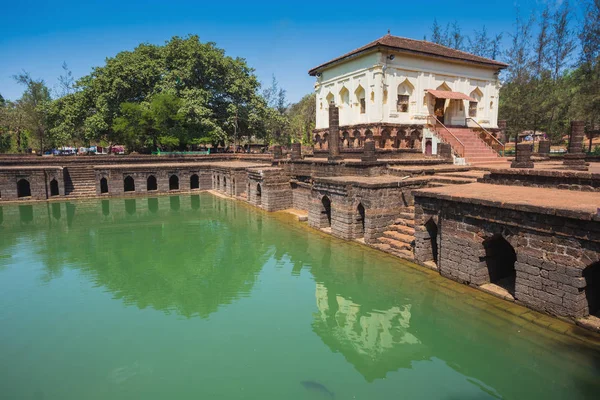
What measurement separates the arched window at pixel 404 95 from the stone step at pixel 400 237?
11.3 m

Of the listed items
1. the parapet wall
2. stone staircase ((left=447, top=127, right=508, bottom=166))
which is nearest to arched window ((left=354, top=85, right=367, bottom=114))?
stone staircase ((left=447, top=127, right=508, bottom=166))

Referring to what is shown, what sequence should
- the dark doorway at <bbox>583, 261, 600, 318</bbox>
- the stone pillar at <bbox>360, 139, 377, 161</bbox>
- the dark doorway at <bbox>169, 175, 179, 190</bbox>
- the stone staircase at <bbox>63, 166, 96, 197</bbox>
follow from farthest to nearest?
the dark doorway at <bbox>169, 175, 179, 190</bbox> < the stone staircase at <bbox>63, 166, 96, 197</bbox> < the stone pillar at <bbox>360, 139, 377, 161</bbox> < the dark doorway at <bbox>583, 261, 600, 318</bbox>

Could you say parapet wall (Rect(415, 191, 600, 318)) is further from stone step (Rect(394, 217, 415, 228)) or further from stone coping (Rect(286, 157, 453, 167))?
stone coping (Rect(286, 157, 453, 167))

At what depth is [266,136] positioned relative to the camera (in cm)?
3384

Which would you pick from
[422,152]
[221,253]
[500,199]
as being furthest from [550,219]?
[422,152]

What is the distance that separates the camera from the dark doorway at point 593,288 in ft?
22.1

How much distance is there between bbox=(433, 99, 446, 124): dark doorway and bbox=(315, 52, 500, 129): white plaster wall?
0.29 m

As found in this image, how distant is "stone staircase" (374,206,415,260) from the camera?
10.9 m

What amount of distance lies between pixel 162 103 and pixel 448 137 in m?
19.3

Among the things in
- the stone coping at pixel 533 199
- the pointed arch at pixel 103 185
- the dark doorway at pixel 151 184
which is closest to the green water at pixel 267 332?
the stone coping at pixel 533 199

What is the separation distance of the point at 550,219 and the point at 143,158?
2690cm

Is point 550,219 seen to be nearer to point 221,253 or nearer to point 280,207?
point 221,253

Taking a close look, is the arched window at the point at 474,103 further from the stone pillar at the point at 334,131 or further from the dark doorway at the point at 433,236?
the dark doorway at the point at 433,236

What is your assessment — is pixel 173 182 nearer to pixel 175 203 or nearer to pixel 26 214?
pixel 175 203
